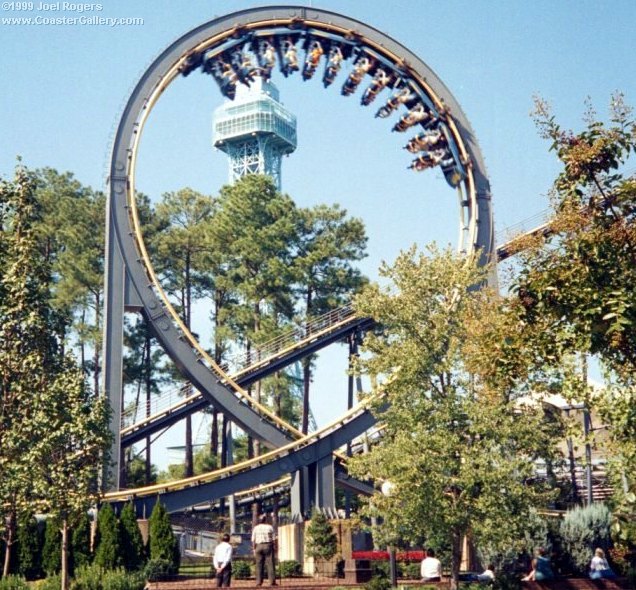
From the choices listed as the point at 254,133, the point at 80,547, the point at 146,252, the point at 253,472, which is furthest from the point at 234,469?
the point at 254,133

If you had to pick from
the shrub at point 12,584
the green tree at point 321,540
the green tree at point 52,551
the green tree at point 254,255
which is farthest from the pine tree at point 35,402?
the green tree at point 254,255

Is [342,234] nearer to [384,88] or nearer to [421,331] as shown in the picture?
[384,88]

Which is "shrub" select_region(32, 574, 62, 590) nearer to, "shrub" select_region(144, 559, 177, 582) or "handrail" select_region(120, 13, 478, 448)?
"shrub" select_region(144, 559, 177, 582)

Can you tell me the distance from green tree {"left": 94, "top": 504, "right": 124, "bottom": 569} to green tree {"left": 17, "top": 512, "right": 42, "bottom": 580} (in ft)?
5.46

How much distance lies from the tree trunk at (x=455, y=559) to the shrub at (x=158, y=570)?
333 inches

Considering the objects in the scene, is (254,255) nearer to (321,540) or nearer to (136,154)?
(136,154)

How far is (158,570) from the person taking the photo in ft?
95.6

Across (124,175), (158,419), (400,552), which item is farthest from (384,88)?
(400,552)

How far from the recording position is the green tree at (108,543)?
29.6 meters

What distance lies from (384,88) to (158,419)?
15.9 m

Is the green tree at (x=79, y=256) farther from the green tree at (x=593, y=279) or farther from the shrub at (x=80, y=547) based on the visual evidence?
the green tree at (x=593, y=279)

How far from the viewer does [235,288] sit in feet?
169

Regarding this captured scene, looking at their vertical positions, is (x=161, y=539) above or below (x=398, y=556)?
above

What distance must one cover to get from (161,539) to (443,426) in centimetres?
999
